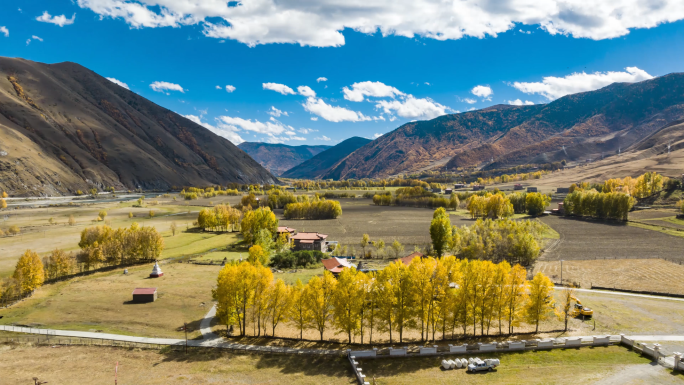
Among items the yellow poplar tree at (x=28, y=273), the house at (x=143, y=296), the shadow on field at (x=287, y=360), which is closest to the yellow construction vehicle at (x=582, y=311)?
the shadow on field at (x=287, y=360)

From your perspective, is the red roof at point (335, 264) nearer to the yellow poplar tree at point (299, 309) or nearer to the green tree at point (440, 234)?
the yellow poplar tree at point (299, 309)

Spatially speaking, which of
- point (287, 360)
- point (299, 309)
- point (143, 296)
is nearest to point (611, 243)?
point (299, 309)

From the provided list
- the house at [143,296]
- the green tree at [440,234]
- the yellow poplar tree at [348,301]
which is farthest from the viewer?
the green tree at [440,234]

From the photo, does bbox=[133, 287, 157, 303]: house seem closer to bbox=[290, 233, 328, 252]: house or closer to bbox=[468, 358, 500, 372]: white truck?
bbox=[290, 233, 328, 252]: house

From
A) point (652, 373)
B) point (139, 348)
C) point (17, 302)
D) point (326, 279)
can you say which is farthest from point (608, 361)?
point (17, 302)

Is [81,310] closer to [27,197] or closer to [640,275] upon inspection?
[640,275]

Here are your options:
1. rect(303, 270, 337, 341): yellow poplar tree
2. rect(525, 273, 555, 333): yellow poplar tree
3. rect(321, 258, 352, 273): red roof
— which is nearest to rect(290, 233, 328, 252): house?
rect(321, 258, 352, 273): red roof
